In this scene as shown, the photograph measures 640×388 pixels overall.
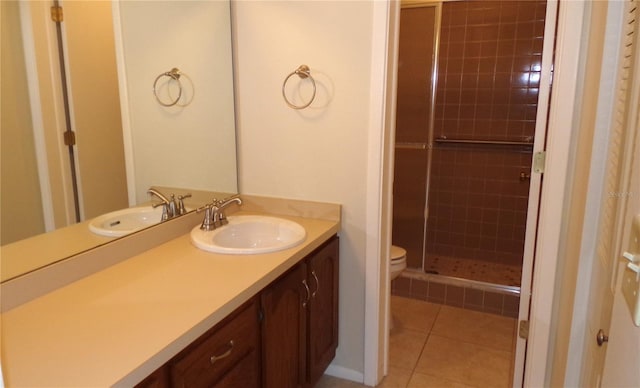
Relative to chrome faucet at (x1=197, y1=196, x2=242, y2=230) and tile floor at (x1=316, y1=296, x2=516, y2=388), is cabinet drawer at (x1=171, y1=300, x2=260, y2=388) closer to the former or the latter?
chrome faucet at (x1=197, y1=196, x2=242, y2=230)

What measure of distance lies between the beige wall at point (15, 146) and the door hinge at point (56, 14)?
11 centimetres

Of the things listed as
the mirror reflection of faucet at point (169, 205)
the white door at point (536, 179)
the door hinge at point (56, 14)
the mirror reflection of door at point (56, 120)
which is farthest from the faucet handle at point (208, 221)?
the white door at point (536, 179)

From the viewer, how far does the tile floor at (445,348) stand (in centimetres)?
213

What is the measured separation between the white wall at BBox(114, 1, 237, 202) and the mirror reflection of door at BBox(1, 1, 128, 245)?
0.10 metres

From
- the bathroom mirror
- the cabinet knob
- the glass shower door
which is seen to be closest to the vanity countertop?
the bathroom mirror

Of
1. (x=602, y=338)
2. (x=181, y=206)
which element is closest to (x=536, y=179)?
(x=602, y=338)

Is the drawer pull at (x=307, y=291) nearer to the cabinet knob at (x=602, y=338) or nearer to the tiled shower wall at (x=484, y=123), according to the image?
the cabinet knob at (x=602, y=338)

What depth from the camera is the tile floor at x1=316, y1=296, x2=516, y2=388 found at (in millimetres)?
2133

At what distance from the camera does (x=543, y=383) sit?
1869 mm

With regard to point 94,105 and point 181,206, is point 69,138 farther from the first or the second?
point 181,206

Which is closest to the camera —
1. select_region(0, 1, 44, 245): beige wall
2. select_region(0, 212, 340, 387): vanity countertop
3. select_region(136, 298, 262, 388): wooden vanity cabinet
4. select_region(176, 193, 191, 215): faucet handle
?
select_region(0, 212, 340, 387): vanity countertop

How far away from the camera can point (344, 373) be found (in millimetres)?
2141

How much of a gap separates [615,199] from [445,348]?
160cm

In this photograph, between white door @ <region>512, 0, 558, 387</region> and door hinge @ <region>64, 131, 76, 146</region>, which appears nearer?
door hinge @ <region>64, 131, 76, 146</region>
